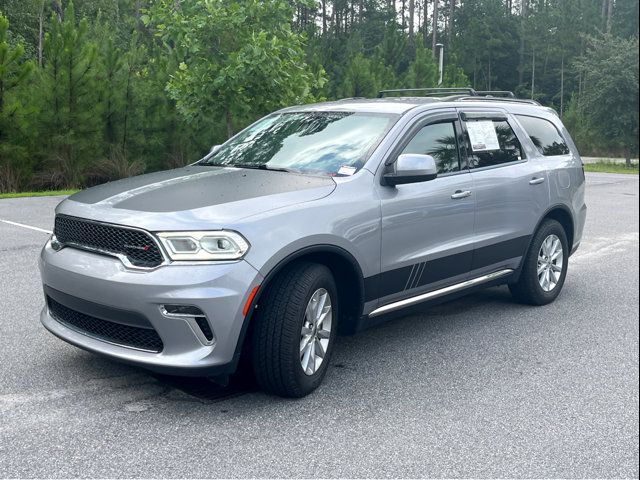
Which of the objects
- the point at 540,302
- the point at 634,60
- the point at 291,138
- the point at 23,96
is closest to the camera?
the point at 634,60

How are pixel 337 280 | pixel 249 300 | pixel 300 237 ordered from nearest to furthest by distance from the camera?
pixel 249 300 < pixel 300 237 < pixel 337 280

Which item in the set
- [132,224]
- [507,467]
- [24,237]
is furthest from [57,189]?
[507,467]

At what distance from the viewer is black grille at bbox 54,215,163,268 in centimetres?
376

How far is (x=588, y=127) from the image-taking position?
32625 mm

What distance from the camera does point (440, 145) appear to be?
5.32m

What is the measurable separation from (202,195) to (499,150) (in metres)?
2.78

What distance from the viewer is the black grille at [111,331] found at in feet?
12.5

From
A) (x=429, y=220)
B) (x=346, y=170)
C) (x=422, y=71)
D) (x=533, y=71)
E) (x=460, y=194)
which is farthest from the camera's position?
(x=533, y=71)

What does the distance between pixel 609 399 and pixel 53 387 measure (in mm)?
3132

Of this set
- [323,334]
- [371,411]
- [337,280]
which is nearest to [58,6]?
[337,280]

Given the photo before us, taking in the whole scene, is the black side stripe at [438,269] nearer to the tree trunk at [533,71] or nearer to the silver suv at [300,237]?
the silver suv at [300,237]

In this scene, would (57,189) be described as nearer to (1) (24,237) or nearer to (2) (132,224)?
(1) (24,237)

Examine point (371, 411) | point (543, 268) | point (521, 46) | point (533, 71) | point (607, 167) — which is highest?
point (521, 46)

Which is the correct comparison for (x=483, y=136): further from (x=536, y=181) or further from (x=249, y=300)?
(x=249, y=300)
